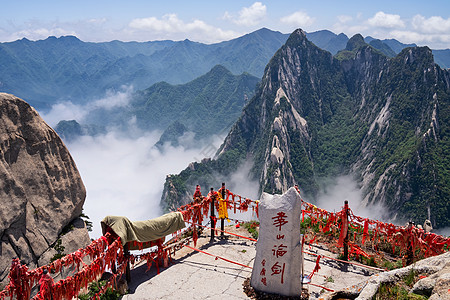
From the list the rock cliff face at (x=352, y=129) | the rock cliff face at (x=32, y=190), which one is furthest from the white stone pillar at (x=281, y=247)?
the rock cliff face at (x=352, y=129)

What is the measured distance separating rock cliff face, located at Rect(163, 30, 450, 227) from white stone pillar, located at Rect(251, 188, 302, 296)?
93.0m

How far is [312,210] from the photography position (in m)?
20.6

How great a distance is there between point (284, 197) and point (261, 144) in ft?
436

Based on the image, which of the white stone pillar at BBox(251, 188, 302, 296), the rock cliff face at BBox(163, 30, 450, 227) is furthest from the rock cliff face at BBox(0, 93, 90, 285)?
the rock cliff face at BBox(163, 30, 450, 227)

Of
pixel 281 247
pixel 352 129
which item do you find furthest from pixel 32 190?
pixel 352 129

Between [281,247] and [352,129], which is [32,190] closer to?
[281,247]

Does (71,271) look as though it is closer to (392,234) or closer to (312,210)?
(312,210)

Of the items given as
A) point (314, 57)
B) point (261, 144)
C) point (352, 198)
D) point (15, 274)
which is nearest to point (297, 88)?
point (314, 57)

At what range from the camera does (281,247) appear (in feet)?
48.9

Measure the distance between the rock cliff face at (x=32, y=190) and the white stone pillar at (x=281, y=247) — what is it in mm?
9267

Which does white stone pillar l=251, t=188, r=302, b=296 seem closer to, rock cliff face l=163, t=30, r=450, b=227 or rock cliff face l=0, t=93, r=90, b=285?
rock cliff face l=0, t=93, r=90, b=285

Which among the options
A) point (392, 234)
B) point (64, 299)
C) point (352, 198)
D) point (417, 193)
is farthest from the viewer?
point (352, 198)

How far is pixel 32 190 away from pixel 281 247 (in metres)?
11.3

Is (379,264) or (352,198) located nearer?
(379,264)
